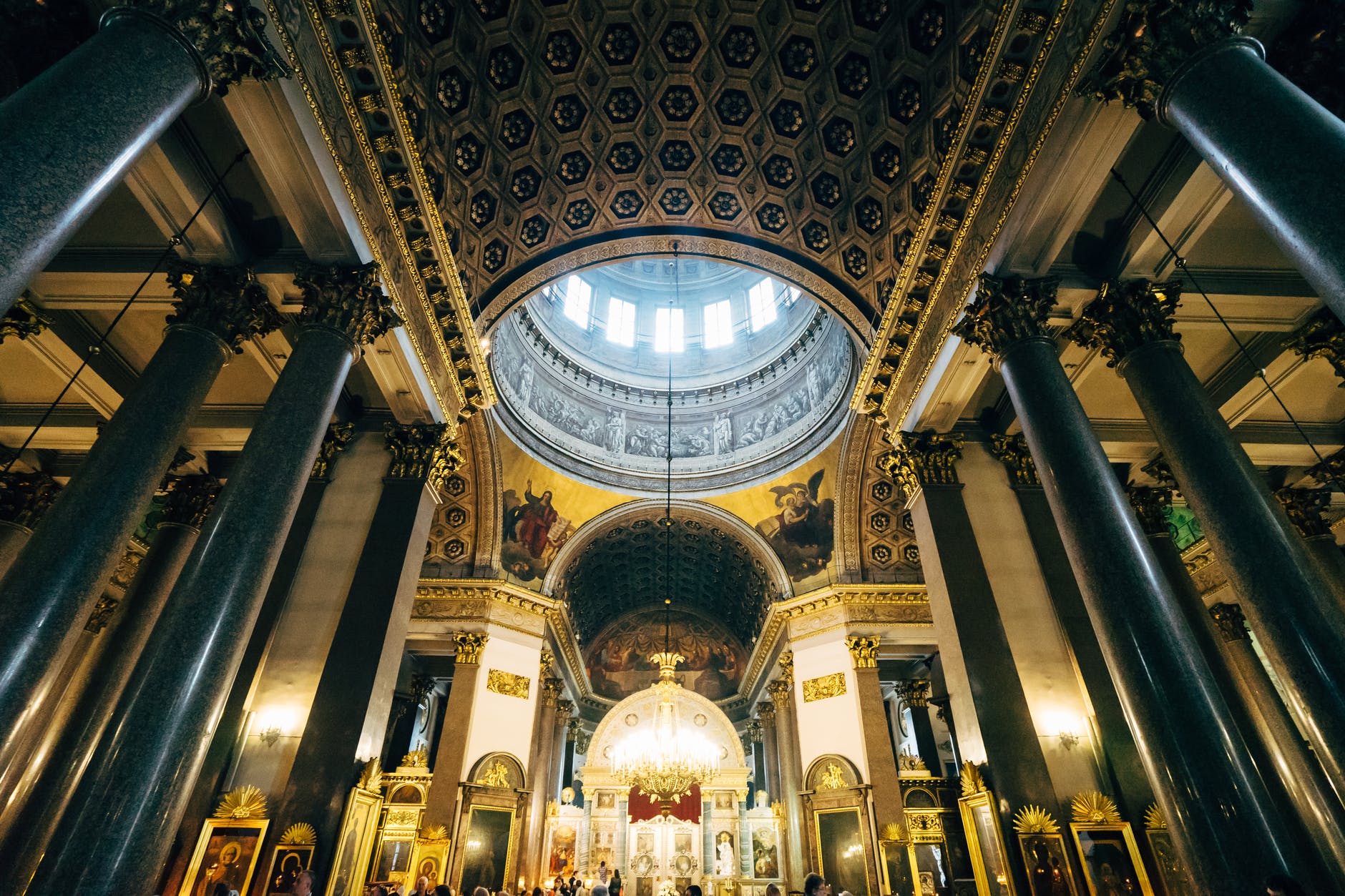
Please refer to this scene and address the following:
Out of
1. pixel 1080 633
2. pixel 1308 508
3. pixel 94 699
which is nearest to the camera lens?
pixel 1080 633

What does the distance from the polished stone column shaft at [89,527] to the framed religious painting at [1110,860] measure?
8.49 metres

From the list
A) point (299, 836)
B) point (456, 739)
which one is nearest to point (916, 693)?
point (456, 739)

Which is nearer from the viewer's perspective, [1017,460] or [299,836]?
[299,836]

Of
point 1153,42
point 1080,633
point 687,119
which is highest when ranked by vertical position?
point 687,119

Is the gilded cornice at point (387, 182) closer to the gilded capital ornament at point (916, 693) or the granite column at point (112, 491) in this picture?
the granite column at point (112, 491)

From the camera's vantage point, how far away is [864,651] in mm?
13750

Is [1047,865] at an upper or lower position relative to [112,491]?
lower

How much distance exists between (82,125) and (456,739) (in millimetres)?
12219

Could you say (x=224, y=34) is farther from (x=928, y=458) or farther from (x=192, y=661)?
(x=928, y=458)

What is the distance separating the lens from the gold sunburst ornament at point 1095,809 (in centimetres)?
627

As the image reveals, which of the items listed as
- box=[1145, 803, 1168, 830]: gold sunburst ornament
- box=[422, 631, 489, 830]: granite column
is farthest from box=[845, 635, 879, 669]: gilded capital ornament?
box=[422, 631, 489, 830]: granite column

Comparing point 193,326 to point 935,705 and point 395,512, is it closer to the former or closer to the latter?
point 395,512

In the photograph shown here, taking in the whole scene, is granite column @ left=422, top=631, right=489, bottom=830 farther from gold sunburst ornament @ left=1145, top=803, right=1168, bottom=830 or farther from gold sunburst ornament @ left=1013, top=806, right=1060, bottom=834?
gold sunburst ornament @ left=1145, top=803, right=1168, bottom=830

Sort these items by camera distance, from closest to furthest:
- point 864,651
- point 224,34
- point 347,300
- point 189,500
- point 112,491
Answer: point 224,34
point 112,491
point 347,300
point 189,500
point 864,651
